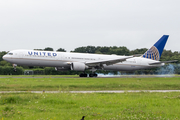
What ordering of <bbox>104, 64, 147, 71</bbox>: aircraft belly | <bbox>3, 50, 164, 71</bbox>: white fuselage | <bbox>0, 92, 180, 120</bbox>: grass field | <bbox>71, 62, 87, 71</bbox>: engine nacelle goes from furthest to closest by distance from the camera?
<bbox>104, 64, 147, 71</bbox>: aircraft belly → <bbox>71, 62, 87, 71</bbox>: engine nacelle → <bbox>3, 50, 164, 71</bbox>: white fuselage → <bbox>0, 92, 180, 120</bbox>: grass field

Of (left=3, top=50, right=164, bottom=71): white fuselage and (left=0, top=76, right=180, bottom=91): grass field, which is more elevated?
(left=3, top=50, right=164, bottom=71): white fuselage

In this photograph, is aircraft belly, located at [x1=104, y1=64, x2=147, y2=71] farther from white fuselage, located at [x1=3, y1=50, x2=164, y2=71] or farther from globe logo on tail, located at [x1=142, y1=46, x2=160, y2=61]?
globe logo on tail, located at [x1=142, y1=46, x2=160, y2=61]

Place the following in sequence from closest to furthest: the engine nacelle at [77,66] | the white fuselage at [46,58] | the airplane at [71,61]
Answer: the white fuselage at [46,58] → the airplane at [71,61] → the engine nacelle at [77,66]

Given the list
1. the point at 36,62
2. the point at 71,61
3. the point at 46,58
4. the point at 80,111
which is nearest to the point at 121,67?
the point at 71,61

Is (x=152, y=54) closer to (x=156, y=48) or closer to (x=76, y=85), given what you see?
(x=156, y=48)

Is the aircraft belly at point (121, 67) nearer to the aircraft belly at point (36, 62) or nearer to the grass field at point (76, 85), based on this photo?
the aircraft belly at point (36, 62)

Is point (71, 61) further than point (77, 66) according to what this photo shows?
Yes

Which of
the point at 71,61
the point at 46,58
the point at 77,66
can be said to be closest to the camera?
the point at 46,58

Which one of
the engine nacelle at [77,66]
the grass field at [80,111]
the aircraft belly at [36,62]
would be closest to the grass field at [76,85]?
the grass field at [80,111]

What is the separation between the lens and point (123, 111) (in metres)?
10.1

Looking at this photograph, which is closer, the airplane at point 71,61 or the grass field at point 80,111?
the grass field at point 80,111

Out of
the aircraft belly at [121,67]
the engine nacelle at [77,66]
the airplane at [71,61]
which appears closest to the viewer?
the airplane at [71,61]

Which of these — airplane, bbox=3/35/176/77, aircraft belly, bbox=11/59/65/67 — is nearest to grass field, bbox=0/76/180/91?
aircraft belly, bbox=11/59/65/67

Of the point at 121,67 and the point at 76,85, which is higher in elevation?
the point at 121,67
